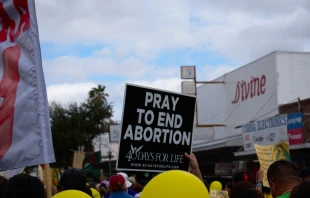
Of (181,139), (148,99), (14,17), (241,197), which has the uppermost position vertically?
(14,17)

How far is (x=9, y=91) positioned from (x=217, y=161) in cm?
2588

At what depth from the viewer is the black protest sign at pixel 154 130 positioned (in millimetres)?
6121

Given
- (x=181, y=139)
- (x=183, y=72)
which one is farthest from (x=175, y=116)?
(x=183, y=72)

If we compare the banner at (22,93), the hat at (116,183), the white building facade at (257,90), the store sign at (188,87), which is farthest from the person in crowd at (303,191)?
the store sign at (188,87)

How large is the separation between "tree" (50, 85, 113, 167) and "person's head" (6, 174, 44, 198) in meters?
41.6

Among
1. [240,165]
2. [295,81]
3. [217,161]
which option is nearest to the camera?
[295,81]

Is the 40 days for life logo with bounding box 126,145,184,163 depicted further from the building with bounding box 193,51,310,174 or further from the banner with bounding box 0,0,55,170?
the building with bounding box 193,51,310,174

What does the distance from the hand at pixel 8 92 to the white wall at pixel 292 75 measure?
60.1 ft

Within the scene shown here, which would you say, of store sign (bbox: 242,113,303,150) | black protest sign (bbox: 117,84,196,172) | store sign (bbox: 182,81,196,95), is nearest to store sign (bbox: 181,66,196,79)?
store sign (bbox: 182,81,196,95)

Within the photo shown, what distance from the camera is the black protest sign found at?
241 inches

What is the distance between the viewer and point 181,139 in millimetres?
6406

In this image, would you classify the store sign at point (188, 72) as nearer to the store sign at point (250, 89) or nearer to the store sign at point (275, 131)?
the store sign at point (250, 89)

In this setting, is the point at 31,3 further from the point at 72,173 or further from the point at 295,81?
the point at 295,81

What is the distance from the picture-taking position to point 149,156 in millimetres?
6203
